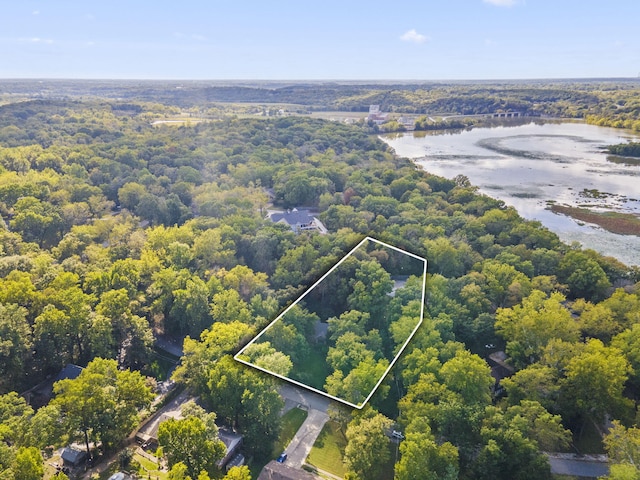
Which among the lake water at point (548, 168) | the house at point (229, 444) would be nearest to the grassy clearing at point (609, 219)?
the lake water at point (548, 168)

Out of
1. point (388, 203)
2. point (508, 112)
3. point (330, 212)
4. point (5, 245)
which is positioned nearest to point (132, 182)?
point (5, 245)

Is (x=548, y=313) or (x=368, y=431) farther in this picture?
(x=548, y=313)

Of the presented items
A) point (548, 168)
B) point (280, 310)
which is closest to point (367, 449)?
point (280, 310)

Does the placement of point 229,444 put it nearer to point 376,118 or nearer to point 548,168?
point 548,168

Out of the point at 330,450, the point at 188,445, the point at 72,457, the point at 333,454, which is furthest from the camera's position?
the point at 330,450

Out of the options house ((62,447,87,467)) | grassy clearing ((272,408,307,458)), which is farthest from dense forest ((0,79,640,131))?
house ((62,447,87,467))

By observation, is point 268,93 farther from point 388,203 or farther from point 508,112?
point 388,203
